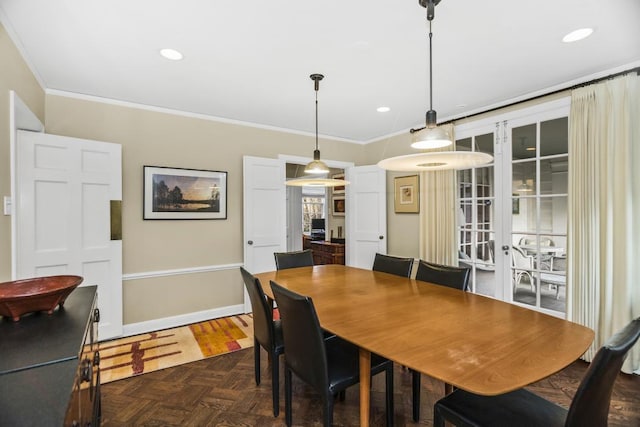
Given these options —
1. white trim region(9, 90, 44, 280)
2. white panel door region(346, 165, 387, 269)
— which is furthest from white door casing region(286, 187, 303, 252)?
white trim region(9, 90, 44, 280)

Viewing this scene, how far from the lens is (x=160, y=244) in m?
3.53

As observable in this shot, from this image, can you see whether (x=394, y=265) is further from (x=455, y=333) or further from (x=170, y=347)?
(x=170, y=347)

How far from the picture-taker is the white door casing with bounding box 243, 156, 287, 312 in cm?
397

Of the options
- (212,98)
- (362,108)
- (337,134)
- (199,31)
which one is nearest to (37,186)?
(212,98)

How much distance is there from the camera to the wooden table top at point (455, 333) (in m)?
1.12

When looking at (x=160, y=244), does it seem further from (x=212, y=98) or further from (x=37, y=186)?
(x=212, y=98)

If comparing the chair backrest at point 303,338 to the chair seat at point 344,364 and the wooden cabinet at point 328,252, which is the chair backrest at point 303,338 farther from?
the wooden cabinet at point 328,252

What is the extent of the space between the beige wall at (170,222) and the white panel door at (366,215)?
1.41 metres

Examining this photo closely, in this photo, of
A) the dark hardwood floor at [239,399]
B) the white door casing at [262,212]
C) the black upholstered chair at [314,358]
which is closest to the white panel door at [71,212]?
the dark hardwood floor at [239,399]

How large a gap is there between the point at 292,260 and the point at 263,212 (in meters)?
1.04

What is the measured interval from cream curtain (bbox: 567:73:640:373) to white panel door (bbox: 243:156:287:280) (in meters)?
3.15

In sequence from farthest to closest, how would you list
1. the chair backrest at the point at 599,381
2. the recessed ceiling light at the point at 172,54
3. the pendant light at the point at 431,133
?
the recessed ceiling light at the point at 172,54
the pendant light at the point at 431,133
the chair backrest at the point at 599,381

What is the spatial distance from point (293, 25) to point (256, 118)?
2.03 metres

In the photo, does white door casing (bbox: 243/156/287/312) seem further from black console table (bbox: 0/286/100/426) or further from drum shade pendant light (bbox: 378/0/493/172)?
black console table (bbox: 0/286/100/426)
